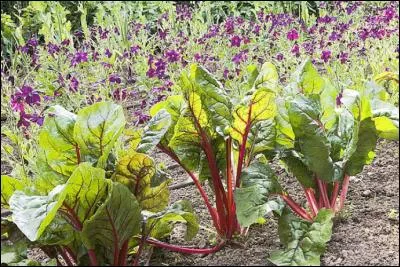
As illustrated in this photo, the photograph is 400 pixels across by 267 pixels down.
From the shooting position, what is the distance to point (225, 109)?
7.03ft

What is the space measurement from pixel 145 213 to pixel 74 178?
1.06 feet

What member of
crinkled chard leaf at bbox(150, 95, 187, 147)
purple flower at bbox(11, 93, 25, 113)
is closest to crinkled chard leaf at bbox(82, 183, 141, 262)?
crinkled chard leaf at bbox(150, 95, 187, 147)

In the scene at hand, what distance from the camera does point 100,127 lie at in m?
1.96

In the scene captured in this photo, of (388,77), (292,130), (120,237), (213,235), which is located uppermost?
(388,77)

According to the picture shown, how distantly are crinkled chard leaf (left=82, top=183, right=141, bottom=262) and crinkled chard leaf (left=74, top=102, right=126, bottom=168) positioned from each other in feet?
0.51

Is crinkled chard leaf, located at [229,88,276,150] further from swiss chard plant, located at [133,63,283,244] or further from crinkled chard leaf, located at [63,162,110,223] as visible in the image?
crinkled chard leaf, located at [63,162,110,223]

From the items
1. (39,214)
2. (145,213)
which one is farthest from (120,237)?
(39,214)

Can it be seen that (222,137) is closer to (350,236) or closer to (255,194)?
(255,194)

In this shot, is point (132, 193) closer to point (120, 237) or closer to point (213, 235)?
point (120, 237)

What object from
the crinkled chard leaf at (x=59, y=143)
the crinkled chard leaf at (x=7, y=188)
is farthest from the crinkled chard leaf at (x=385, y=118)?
the crinkled chard leaf at (x=7, y=188)

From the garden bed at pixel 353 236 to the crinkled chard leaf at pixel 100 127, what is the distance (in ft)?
1.49

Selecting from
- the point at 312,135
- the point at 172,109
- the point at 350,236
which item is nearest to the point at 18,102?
the point at 172,109

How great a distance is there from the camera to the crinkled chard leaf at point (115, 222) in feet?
6.04

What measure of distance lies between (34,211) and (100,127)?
1.21ft
